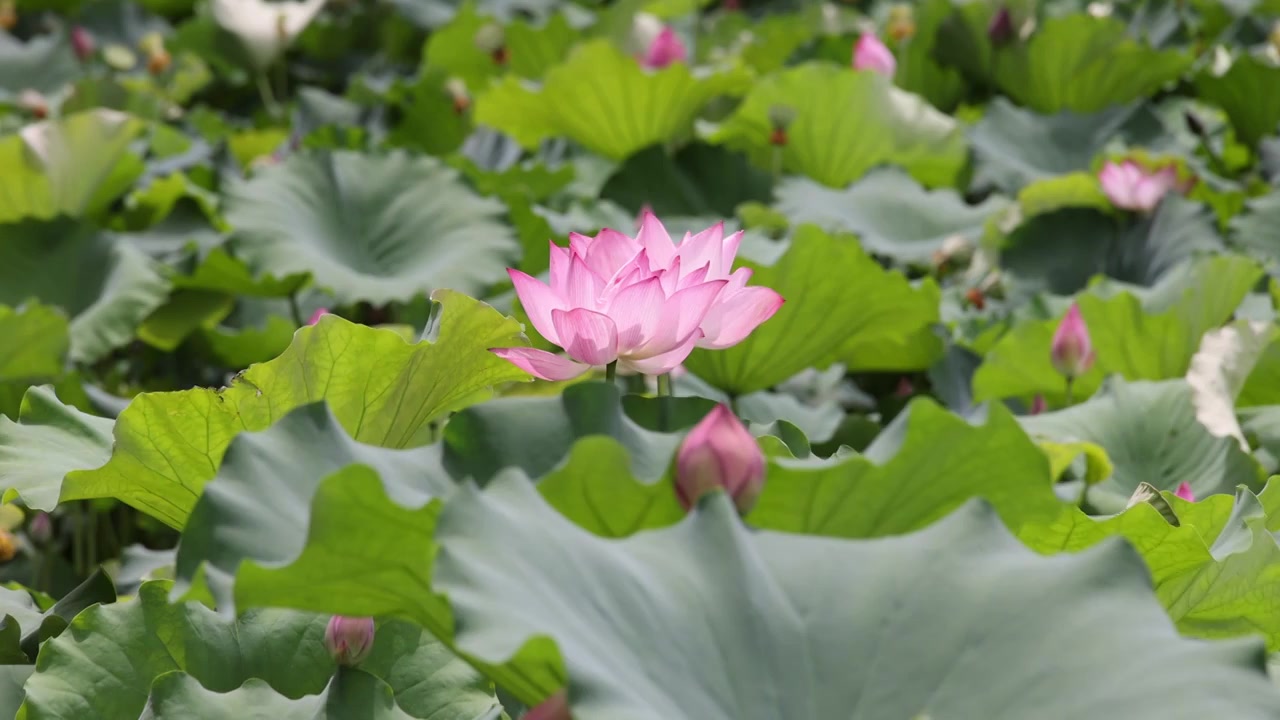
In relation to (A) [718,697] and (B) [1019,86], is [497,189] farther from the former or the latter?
(A) [718,697]

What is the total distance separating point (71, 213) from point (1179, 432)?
168cm

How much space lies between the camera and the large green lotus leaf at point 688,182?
2443mm

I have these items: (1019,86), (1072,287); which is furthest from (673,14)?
(1072,287)

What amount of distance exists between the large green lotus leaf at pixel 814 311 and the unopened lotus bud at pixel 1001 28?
4.02 feet

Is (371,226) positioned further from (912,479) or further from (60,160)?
(912,479)

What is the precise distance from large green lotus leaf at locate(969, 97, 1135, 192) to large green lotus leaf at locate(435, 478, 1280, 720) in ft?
6.05

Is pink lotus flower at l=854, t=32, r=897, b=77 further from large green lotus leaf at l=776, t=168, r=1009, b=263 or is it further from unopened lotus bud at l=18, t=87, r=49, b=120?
unopened lotus bud at l=18, t=87, r=49, b=120

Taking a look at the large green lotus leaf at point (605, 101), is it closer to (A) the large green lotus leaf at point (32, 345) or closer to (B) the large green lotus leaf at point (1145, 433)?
(A) the large green lotus leaf at point (32, 345)

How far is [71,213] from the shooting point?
7.61 ft

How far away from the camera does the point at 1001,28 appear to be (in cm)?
276

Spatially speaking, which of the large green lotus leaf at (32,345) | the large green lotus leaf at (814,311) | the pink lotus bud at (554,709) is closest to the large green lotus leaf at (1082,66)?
the large green lotus leaf at (814,311)

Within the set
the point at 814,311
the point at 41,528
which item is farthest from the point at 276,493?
the point at 41,528

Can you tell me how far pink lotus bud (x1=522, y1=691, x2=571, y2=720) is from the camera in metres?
0.63

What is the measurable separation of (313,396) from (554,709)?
0.45 metres
